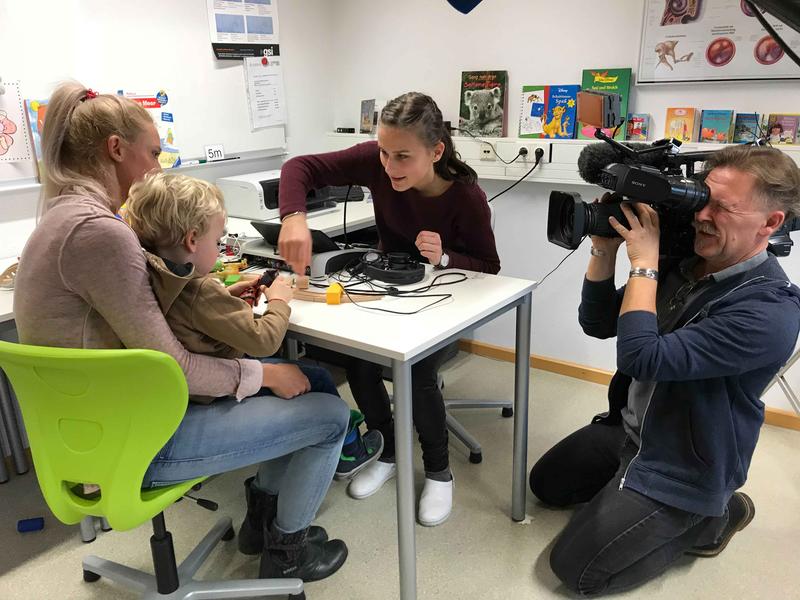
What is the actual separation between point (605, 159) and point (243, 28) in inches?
75.7

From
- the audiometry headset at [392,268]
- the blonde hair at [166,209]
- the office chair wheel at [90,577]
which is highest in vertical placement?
the blonde hair at [166,209]

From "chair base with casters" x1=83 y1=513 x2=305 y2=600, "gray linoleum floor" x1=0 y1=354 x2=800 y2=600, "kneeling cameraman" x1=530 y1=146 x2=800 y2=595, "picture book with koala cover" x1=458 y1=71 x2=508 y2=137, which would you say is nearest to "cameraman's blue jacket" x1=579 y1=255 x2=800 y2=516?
"kneeling cameraman" x1=530 y1=146 x2=800 y2=595

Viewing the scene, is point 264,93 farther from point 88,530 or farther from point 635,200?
point 635,200

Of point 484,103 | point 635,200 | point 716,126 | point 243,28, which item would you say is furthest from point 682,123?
point 243,28

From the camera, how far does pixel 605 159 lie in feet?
4.69

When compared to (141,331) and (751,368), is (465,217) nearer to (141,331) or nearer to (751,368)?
(751,368)

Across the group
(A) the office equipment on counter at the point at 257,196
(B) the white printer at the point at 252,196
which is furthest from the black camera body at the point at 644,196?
(B) the white printer at the point at 252,196

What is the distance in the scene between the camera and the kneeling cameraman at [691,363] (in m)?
1.32

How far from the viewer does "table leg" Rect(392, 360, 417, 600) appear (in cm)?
133

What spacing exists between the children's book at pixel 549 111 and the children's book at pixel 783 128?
0.68 metres

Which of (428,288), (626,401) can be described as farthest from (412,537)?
(626,401)

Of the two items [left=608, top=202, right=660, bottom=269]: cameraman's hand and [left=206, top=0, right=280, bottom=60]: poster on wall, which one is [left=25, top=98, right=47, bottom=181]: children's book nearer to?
[left=206, top=0, right=280, bottom=60]: poster on wall

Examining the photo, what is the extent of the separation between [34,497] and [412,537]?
134 centimetres

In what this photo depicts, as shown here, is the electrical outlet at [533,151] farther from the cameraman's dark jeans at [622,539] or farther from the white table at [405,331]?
the cameraman's dark jeans at [622,539]
